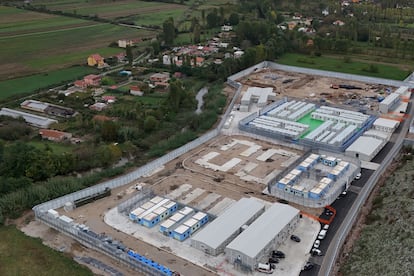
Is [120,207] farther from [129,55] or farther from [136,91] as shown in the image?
[129,55]

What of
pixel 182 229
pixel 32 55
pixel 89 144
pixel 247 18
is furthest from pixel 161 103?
pixel 247 18

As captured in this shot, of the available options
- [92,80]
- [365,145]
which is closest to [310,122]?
[365,145]

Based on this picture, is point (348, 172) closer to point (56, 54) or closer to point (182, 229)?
point (182, 229)

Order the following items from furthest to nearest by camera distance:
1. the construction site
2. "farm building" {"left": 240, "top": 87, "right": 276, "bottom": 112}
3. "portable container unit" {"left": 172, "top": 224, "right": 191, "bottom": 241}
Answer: "farm building" {"left": 240, "top": 87, "right": 276, "bottom": 112}, "portable container unit" {"left": 172, "top": 224, "right": 191, "bottom": 241}, the construction site

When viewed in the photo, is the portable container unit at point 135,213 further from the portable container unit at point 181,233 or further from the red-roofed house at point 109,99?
the red-roofed house at point 109,99

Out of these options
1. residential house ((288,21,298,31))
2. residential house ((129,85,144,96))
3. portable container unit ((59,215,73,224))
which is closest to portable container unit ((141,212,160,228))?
portable container unit ((59,215,73,224))

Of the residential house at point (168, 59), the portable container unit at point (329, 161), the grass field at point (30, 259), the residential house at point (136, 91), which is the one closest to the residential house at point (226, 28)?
the residential house at point (168, 59)

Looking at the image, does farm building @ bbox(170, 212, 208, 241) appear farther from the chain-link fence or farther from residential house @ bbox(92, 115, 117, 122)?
residential house @ bbox(92, 115, 117, 122)
